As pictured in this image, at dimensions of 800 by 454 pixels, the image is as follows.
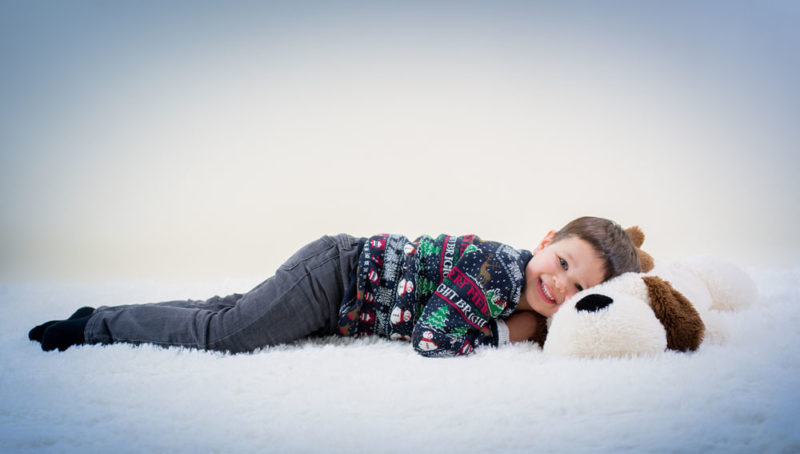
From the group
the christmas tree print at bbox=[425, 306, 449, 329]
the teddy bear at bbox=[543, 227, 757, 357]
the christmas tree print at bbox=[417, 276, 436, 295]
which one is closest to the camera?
the teddy bear at bbox=[543, 227, 757, 357]

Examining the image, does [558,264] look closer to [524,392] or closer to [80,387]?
[524,392]

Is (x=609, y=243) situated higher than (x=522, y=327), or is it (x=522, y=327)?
(x=609, y=243)

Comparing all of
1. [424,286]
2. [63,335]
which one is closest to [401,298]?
[424,286]

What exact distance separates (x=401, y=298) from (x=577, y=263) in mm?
392

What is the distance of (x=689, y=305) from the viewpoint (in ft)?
2.74

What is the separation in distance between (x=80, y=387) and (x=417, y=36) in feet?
6.19

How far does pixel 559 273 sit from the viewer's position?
0.95 metres

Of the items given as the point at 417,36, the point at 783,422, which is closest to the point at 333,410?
the point at 783,422

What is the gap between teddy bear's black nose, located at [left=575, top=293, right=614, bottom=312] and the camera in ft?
2.59

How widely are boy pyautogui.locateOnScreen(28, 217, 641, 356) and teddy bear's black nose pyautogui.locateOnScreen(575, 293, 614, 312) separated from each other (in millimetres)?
123

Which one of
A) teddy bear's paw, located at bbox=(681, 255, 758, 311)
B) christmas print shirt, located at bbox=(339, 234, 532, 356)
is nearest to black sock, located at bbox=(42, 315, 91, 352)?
christmas print shirt, located at bbox=(339, 234, 532, 356)

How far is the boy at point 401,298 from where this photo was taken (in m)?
0.93

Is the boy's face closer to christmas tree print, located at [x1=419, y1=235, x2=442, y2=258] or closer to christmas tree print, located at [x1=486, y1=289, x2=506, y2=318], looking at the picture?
christmas tree print, located at [x1=486, y1=289, x2=506, y2=318]

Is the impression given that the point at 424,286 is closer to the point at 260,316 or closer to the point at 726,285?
the point at 260,316
